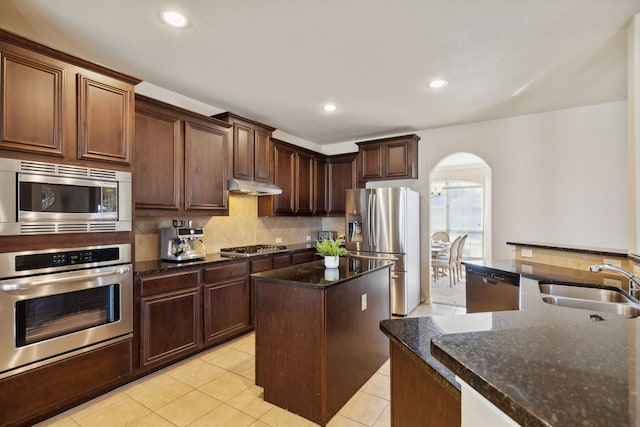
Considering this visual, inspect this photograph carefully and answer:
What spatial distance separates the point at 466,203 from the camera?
7812 millimetres

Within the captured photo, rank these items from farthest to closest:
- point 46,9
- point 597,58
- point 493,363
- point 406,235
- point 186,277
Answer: point 406,235 < point 186,277 < point 597,58 < point 46,9 < point 493,363

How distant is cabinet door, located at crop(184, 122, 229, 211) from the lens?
3.08 metres

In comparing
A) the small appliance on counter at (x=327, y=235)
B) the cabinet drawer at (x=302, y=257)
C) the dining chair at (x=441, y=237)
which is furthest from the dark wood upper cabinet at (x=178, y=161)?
the dining chair at (x=441, y=237)

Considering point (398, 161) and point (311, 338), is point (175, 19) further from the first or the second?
point (398, 161)

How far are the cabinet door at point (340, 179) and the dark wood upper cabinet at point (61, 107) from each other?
10.6ft

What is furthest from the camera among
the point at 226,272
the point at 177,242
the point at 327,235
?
the point at 327,235

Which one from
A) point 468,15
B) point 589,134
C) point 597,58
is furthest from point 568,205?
point 468,15

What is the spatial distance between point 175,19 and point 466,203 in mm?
7506

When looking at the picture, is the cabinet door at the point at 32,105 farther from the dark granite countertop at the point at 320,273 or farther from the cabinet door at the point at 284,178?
the cabinet door at the point at 284,178

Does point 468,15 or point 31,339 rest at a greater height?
point 468,15

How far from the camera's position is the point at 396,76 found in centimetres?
284

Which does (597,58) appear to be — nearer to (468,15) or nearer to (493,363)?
(468,15)

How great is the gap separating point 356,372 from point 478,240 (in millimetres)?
6455

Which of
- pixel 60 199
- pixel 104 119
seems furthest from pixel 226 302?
pixel 104 119
